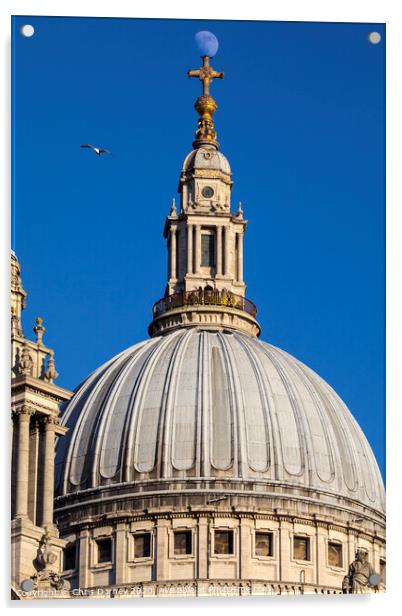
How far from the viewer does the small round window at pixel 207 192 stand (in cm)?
8919

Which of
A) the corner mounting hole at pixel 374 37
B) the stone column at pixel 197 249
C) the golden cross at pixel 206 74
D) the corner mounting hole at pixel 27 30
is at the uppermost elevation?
the stone column at pixel 197 249

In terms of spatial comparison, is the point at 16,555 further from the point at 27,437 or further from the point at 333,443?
the point at 333,443

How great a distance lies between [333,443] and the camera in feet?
277

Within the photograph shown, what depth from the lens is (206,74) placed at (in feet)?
182

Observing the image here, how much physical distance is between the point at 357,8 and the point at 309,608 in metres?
10.9

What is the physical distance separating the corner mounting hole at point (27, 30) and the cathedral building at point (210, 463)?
29.5 metres

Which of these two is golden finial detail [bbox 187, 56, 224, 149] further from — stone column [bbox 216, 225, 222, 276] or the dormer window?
the dormer window

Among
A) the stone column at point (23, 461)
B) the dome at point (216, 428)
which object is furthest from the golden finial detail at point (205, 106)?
the stone column at point (23, 461)

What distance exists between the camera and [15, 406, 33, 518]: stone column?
182 ft

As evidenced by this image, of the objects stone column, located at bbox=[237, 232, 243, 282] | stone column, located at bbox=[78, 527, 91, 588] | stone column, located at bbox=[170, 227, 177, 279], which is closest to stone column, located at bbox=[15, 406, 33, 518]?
stone column, located at bbox=[78, 527, 91, 588]

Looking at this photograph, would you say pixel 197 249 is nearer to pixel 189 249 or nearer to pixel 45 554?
pixel 189 249

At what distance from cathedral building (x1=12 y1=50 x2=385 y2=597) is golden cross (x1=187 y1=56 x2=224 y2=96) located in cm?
2380

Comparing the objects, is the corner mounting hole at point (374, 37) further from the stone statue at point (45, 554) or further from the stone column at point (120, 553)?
the stone column at point (120, 553)
